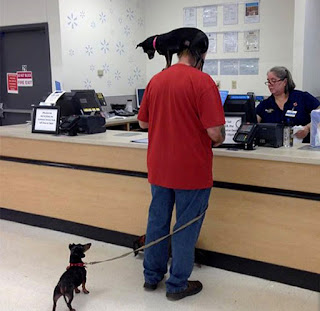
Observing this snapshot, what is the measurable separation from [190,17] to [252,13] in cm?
90

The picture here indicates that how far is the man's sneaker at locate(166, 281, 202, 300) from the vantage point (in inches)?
108

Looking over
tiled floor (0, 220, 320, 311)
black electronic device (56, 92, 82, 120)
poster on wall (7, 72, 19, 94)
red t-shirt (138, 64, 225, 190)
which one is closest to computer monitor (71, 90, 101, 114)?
black electronic device (56, 92, 82, 120)

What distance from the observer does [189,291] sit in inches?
110

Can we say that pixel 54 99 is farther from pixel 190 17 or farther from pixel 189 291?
pixel 190 17

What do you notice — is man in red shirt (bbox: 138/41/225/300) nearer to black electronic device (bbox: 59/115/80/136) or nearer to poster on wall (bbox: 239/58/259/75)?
black electronic device (bbox: 59/115/80/136)

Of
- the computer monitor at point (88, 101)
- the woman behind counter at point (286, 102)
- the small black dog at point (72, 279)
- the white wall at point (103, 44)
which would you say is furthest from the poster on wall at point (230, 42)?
the small black dog at point (72, 279)

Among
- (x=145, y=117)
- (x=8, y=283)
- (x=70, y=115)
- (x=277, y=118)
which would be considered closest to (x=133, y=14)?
(x=70, y=115)

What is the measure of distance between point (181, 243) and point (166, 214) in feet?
0.66

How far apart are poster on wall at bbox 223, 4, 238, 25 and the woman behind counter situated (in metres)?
2.32

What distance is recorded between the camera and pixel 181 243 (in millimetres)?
2674

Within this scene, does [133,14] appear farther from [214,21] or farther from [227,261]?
[227,261]

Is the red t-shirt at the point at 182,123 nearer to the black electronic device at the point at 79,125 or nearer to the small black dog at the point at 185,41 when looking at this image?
the small black dog at the point at 185,41

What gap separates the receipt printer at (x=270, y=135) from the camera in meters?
2.98

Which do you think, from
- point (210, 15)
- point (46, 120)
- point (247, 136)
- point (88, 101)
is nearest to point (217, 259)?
point (247, 136)
